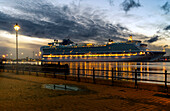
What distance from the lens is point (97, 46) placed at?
110875 millimetres

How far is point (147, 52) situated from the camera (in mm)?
96375

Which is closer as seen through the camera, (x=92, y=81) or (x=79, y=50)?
(x=92, y=81)

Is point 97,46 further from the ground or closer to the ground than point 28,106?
further from the ground

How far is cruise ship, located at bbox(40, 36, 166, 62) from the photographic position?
97.9 meters

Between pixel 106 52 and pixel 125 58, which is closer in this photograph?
pixel 125 58

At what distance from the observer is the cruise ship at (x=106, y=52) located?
9788 cm

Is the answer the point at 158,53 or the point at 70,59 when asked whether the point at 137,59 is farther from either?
the point at 70,59

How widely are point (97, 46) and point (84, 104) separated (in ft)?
344

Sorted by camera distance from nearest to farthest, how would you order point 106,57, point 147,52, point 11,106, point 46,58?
point 11,106 → point 147,52 → point 106,57 → point 46,58

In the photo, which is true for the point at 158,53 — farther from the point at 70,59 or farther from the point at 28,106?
the point at 28,106

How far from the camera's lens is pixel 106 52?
106062 millimetres

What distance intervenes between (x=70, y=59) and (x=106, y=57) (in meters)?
27.4

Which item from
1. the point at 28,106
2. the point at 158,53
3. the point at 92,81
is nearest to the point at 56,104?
the point at 28,106

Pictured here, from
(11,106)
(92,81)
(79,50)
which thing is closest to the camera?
(11,106)
